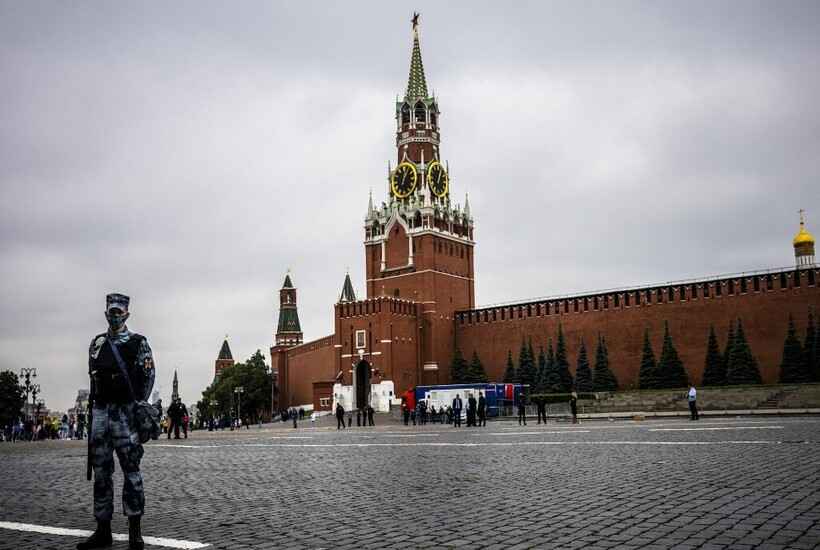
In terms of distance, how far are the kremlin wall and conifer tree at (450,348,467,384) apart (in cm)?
124

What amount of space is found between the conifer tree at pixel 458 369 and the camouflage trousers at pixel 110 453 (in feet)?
182

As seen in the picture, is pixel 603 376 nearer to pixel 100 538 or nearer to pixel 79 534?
pixel 79 534

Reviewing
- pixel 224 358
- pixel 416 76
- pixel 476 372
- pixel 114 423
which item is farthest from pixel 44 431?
pixel 224 358

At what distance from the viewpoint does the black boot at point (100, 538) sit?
5.31 meters

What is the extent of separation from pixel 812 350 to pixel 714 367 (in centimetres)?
574

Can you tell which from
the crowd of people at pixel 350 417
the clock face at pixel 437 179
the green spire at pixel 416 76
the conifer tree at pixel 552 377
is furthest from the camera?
the green spire at pixel 416 76

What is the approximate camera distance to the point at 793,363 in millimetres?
44000

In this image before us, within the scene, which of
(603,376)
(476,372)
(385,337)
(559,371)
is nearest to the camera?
(603,376)

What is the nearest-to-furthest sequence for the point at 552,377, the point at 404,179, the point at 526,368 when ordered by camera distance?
1. the point at 552,377
2. the point at 526,368
3. the point at 404,179

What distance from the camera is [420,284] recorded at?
63500mm

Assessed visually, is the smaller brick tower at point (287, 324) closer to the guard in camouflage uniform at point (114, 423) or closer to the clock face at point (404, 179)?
the clock face at point (404, 179)

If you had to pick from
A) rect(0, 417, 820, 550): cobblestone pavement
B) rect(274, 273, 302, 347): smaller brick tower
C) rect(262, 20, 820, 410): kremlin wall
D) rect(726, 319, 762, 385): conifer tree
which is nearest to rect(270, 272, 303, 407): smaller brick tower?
rect(274, 273, 302, 347): smaller brick tower

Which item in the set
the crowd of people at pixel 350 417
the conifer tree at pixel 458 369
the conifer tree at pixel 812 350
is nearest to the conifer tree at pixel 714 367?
the conifer tree at pixel 812 350

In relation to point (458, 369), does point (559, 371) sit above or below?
below
